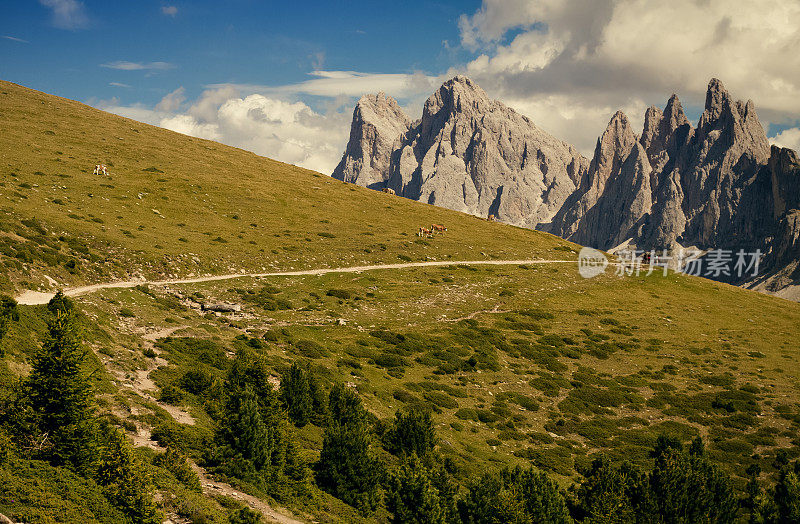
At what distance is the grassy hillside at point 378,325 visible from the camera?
33.3 metres

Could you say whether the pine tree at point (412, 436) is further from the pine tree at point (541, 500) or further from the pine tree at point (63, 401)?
the pine tree at point (63, 401)

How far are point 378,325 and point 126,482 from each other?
38696mm

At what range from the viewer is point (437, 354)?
1919 inches

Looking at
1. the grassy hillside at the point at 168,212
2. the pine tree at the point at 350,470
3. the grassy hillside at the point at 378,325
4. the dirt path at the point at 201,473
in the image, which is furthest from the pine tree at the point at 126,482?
the grassy hillside at the point at 168,212

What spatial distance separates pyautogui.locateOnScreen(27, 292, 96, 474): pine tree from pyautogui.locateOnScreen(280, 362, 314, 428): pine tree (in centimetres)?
1332

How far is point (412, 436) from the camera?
29875 millimetres

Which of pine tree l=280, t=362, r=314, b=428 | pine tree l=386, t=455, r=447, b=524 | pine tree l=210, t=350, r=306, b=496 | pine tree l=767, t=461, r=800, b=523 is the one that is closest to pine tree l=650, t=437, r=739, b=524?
pine tree l=767, t=461, r=800, b=523

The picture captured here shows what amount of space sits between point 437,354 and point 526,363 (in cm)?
1012

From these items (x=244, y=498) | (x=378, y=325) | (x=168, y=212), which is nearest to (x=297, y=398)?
(x=244, y=498)

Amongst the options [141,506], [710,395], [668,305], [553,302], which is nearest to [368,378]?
[141,506]

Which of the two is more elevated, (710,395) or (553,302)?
(553,302)

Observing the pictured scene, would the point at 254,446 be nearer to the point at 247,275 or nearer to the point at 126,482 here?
the point at 126,482

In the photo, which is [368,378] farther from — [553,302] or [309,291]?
[553,302]

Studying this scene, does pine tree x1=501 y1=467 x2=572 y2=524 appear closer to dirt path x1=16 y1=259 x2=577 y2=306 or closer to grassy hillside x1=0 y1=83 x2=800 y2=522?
grassy hillside x1=0 y1=83 x2=800 y2=522
